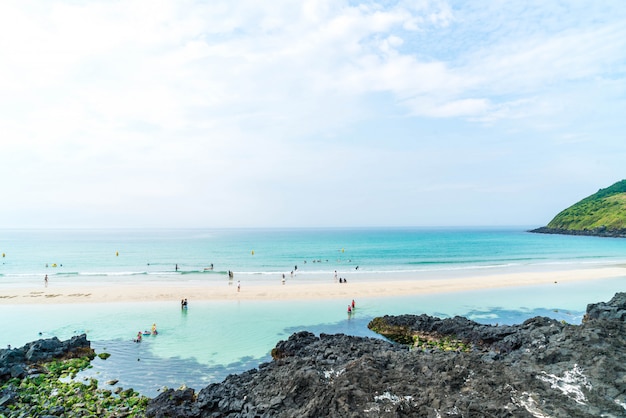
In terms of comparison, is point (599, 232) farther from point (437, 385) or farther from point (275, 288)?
point (437, 385)

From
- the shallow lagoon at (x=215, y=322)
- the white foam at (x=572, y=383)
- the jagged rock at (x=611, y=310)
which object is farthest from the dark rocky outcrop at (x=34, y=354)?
the jagged rock at (x=611, y=310)

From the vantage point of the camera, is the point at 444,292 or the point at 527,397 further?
the point at 444,292

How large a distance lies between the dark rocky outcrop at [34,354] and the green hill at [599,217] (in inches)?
6921

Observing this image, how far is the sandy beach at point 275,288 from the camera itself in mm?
39562

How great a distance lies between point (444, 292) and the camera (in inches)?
1655

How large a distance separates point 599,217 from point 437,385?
644 ft

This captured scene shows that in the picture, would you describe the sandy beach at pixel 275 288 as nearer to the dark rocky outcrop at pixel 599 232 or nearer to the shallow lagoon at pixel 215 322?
the shallow lagoon at pixel 215 322

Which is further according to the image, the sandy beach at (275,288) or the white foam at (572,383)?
the sandy beach at (275,288)

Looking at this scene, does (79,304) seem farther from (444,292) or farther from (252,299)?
(444,292)

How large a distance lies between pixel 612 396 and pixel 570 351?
3597 millimetres

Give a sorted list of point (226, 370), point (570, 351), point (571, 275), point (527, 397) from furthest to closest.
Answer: point (571, 275), point (226, 370), point (570, 351), point (527, 397)

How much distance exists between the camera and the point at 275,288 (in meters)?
44.6

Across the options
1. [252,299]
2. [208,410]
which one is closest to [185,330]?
[252,299]

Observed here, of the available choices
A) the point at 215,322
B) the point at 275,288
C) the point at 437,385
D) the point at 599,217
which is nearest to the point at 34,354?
the point at 215,322
